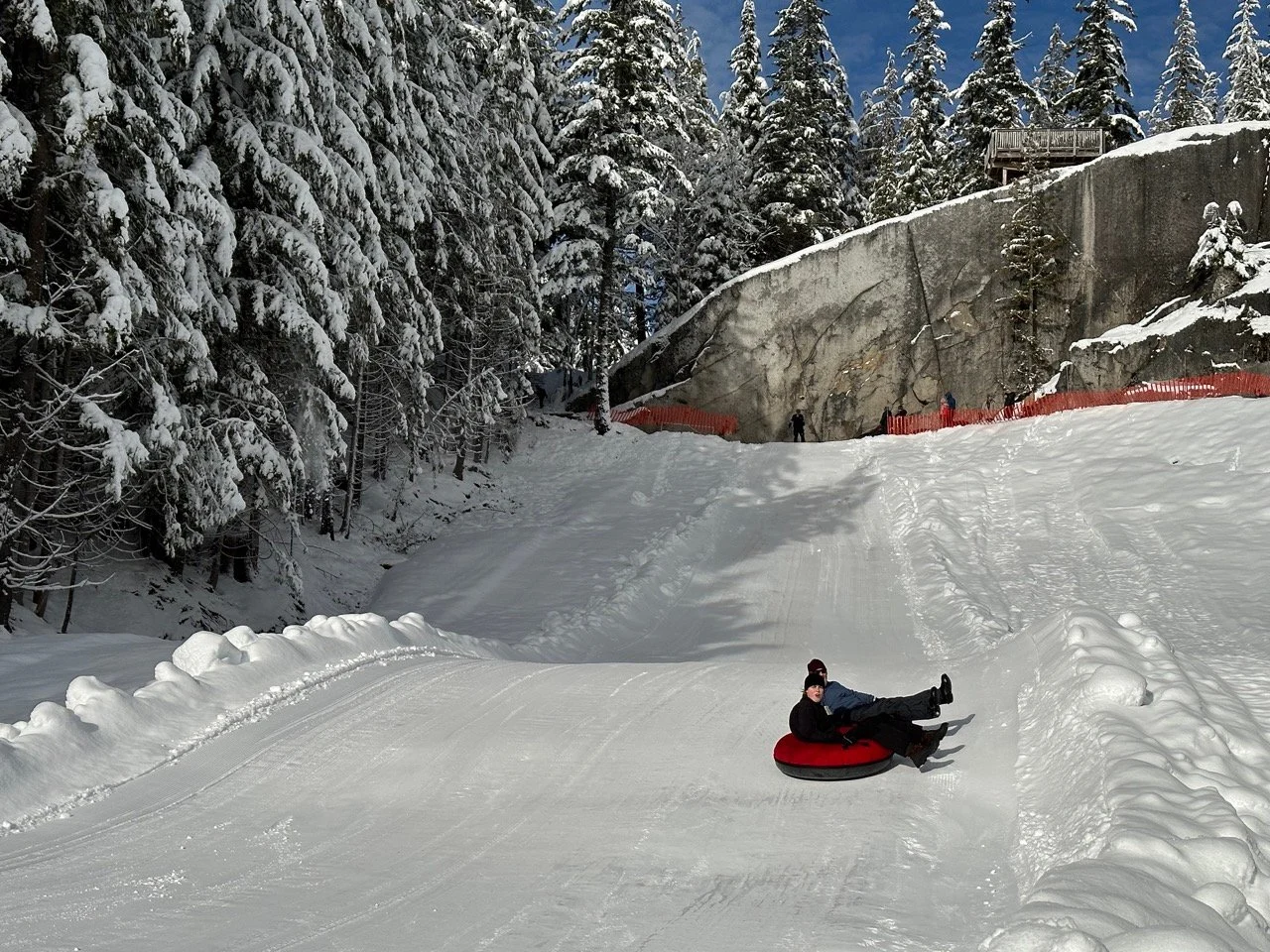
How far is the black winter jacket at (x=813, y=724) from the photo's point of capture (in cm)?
650

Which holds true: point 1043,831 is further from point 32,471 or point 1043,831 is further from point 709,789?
point 32,471

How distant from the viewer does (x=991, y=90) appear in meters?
39.8

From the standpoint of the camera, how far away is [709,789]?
6254 millimetres

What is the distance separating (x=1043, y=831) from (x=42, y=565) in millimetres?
10501

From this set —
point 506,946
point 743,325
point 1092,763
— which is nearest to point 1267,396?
point 743,325

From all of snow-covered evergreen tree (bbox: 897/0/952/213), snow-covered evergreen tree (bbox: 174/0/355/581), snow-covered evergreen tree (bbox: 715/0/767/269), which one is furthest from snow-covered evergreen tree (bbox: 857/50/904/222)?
snow-covered evergreen tree (bbox: 174/0/355/581)

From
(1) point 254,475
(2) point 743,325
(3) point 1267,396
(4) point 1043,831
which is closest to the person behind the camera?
(4) point 1043,831

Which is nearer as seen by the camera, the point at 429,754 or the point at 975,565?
the point at 429,754

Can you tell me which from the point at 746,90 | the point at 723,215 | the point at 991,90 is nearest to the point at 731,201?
the point at 723,215

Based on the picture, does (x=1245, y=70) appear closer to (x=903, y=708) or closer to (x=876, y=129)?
(x=876, y=129)

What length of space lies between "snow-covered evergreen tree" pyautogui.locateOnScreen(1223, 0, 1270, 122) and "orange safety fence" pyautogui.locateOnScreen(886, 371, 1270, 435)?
1173 inches

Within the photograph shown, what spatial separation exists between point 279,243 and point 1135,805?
499 inches

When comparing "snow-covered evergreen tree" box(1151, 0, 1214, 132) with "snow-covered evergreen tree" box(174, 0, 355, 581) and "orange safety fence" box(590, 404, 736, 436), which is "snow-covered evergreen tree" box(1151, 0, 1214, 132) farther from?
"snow-covered evergreen tree" box(174, 0, 355, 581)

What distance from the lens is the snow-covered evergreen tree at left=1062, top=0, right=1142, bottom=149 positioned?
3806 cm
